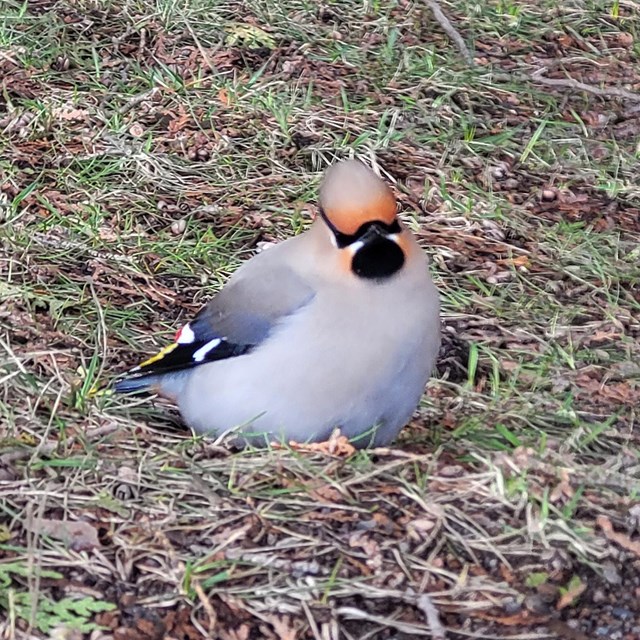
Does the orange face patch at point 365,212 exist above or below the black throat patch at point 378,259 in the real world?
above

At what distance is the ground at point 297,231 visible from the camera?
9.25 ft

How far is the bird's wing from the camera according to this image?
350 centimetres

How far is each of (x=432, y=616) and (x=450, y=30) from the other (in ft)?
14.7

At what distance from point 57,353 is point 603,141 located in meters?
3.14

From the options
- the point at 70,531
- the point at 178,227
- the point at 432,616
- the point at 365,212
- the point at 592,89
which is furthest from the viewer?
the point at 592,89

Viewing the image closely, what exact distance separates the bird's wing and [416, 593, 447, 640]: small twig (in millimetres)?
1013

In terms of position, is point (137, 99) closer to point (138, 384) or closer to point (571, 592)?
point (138, 384)

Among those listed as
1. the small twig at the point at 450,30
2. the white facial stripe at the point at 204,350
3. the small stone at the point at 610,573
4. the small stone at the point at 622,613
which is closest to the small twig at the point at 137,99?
the small twig at the point at 450,30

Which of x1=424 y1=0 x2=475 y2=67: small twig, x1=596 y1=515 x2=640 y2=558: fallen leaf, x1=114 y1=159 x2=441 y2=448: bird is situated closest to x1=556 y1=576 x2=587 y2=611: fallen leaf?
x1=596 y1=515 x2=640 y2=558: fallen leaf

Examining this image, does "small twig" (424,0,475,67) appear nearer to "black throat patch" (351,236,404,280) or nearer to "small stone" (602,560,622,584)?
"black throat patch" (351,236,404,280)

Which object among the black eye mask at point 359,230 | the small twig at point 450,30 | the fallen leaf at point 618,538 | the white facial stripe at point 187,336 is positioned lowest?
the small twig at point 450,30

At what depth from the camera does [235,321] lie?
3672 mm

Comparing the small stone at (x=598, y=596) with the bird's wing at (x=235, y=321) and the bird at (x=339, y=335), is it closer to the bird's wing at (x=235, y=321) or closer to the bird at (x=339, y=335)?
the bird at (x=339, y=335)

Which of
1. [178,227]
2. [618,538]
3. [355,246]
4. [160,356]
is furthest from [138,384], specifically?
[618,538]
